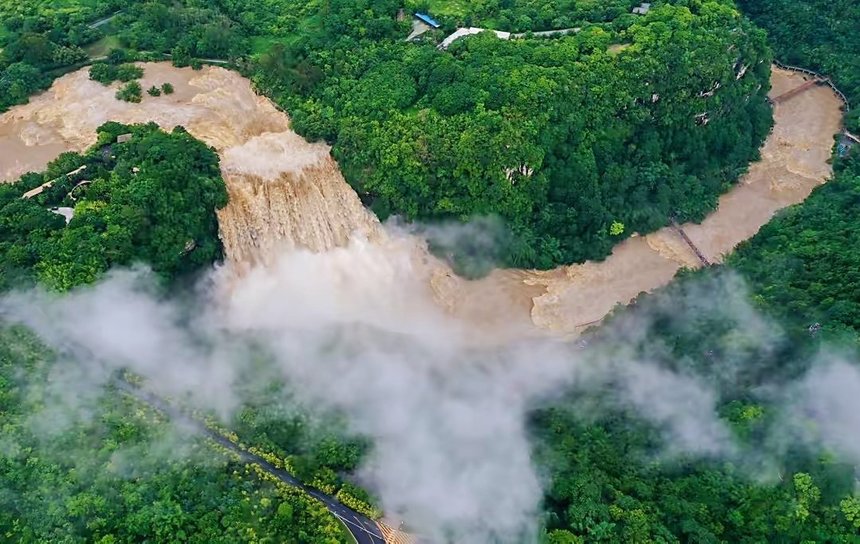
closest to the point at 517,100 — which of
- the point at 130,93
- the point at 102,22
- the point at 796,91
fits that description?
the point at 130,93

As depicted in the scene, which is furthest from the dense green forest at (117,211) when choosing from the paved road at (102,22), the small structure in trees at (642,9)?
the small structure in trees at (642,9)

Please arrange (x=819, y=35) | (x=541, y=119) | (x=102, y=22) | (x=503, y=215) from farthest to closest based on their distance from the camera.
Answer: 1. (x=819, y=35)
2. (x=102, y=22)
3. (x=503, y=215)
4. (x=541, y=119)

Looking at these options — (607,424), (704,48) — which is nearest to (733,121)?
(704,48)

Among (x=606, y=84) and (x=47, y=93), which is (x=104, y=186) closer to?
(x=47, y=93)

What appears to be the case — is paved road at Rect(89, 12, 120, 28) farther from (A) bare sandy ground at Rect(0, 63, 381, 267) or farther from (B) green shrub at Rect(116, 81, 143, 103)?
(B) green shrub at Rect(116, 81, 143, 103)

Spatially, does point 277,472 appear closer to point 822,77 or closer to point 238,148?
point 238,148

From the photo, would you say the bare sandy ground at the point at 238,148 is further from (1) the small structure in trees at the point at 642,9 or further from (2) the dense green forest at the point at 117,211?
(1) the small structure in trees at the point at 642,9

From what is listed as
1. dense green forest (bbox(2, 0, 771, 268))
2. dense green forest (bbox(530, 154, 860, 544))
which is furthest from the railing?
dense green forest (bbox(530, 154, 860, 544))
